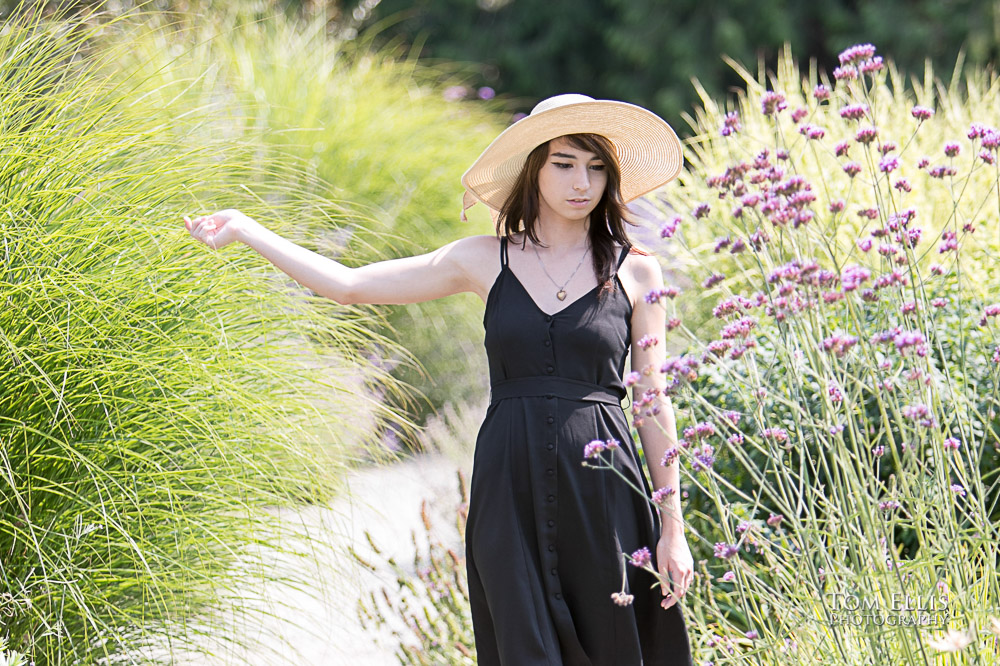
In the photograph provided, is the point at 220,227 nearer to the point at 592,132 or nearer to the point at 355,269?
the point at 355,269

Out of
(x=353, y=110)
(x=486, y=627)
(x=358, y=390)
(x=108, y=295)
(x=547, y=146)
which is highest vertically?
(x=353, y=110)

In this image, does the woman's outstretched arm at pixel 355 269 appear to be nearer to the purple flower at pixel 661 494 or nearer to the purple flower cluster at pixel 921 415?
the purple flower at pixel 661 494

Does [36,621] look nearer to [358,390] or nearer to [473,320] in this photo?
[358,390]

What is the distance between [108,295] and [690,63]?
1153 centimetres

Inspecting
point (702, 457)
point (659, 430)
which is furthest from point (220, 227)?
point (702, 457)

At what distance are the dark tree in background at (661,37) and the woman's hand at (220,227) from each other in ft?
36.2

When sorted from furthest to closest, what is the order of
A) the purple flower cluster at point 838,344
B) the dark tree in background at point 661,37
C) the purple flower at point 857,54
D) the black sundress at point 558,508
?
1. the dark tree in background at point 661,37
2. the black sundress at point 558,508
3. the purple flower at point 857,54
4. the purple flower cluster at point 838,344

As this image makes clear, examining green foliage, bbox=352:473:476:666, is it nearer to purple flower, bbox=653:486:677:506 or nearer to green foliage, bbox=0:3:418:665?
green foliage, bbox=0:3:418:665

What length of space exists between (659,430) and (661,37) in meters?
12.0

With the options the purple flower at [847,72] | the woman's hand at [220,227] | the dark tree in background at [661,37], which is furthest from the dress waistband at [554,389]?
the dark tree in background at [661,37]

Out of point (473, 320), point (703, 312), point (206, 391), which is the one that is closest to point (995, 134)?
point (206, 391)

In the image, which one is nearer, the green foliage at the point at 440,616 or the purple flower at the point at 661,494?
the purple flower at the point at 661,494

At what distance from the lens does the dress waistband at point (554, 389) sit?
2.32 meters

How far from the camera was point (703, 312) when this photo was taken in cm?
521
